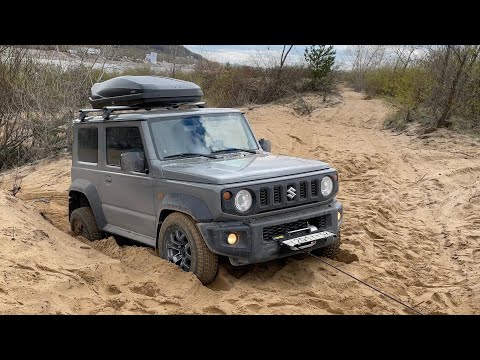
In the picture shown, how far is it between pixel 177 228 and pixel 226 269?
26.9 inches

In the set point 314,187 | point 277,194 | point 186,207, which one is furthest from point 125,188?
point 314,187

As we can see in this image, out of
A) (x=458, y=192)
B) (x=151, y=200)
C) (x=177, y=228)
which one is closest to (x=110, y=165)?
(x=151, y=200)

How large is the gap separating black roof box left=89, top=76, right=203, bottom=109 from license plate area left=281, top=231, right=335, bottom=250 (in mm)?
2578

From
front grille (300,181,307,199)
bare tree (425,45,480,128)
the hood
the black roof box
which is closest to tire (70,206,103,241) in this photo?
the black roof box

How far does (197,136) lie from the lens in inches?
225

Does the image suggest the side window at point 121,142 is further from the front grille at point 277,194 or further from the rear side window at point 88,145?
the front grille at point 277,194

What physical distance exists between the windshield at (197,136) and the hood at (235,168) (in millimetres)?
216

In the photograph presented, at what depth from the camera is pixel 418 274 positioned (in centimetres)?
564

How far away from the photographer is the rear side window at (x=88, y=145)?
6590mm

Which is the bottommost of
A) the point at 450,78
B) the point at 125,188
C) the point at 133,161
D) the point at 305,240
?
the point at 305,240

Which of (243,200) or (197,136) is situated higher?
(197,136)

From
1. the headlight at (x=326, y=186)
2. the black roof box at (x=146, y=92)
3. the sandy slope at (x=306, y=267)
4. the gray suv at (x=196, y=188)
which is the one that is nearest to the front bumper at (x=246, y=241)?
the gray suv at (x=196, y=188)

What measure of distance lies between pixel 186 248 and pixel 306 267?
1299mm

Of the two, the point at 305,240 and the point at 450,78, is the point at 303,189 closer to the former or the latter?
the point at 305,240
